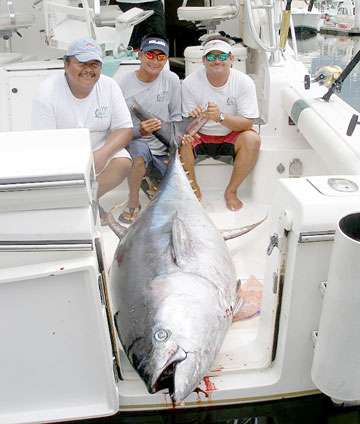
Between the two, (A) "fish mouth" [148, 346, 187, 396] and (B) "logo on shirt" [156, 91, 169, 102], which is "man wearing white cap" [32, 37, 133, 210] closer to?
(B) "logo on shirt" [156, 91, 169, 102]

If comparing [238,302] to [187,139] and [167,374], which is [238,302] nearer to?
[167,374]

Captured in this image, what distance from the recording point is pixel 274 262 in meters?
1.81

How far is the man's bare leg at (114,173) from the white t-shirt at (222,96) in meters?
0.70

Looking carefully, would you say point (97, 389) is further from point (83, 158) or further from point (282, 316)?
point (83, 158)

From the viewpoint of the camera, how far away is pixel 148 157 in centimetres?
345

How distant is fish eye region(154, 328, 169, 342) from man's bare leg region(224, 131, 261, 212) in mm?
1828

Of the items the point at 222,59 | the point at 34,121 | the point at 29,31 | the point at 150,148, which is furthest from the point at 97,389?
the point at 29,31

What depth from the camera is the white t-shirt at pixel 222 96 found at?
3465 millimetres

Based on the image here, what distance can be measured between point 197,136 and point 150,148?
355 mm

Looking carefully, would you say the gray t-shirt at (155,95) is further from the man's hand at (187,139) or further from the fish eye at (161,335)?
the fish eye at (161,335)

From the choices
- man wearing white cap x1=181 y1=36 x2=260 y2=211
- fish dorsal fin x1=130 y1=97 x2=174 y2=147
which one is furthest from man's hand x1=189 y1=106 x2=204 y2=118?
fish dorsal fin x1=130 y1=97 x2=174 y2=147

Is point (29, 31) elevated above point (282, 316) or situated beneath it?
elevated above

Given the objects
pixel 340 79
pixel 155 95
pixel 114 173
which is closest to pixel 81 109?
pixel 114 173

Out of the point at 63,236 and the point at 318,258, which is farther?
the point at 318,258
